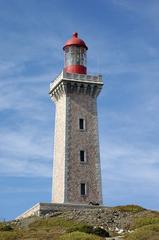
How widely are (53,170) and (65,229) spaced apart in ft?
57.1

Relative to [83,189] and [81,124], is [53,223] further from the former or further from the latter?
[81,124]

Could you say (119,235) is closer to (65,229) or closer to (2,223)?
(65,229)

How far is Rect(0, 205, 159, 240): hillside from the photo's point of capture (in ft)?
111

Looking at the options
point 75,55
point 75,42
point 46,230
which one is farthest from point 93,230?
point 75,42

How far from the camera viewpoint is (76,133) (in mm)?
53938

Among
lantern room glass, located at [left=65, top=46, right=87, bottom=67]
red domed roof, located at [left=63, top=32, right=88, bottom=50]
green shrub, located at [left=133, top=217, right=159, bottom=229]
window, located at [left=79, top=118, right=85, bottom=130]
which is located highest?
red domed roof, located at [left=63, top=32, right=88, bottom=50]

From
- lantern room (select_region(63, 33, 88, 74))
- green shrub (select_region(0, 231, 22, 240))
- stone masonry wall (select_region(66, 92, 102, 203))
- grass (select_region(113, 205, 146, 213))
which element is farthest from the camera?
lantern room (select_region(63, 33, 88, 74))

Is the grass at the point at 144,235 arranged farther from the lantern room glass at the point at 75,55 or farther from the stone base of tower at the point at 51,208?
the lantern room glass at the point at 75,55

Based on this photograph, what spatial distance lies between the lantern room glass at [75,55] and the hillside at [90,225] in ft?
53.1

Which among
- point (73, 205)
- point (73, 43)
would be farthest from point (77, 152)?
point (73, 43)

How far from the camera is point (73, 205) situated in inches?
1891

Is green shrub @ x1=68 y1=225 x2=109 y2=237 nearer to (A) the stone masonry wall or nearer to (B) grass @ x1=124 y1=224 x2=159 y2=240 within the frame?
(B) grass @ x1=124 y1=224 x2=159 y2=240

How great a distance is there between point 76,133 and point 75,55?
28.1ft

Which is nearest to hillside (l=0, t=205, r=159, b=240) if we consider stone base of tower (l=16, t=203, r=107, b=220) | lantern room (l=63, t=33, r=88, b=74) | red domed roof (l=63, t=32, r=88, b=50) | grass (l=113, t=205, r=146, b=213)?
grass (l=113, t=205, r=146, b=213)
